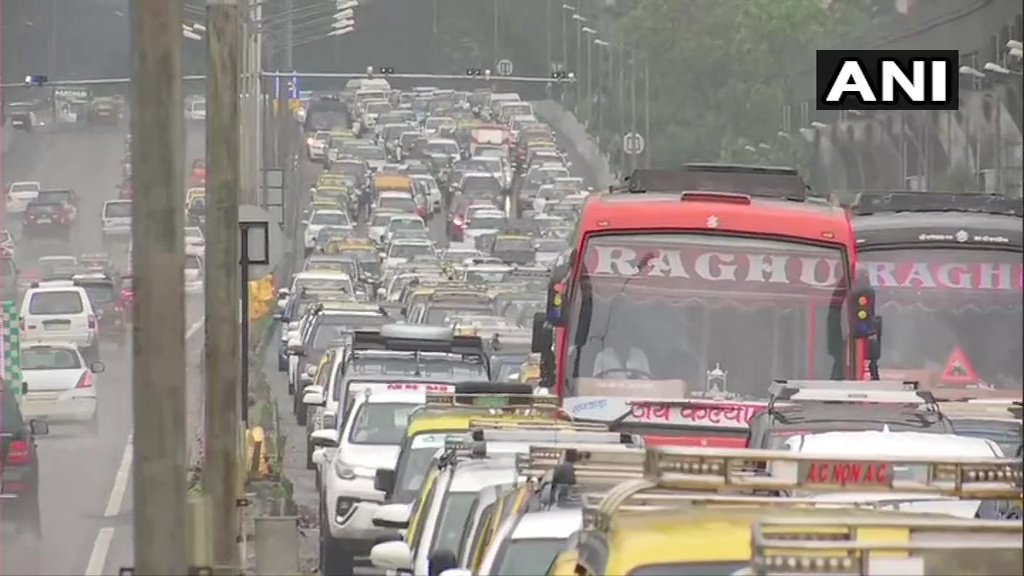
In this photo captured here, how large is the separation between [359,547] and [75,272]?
84.3ft

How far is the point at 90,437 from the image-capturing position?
1209 inches

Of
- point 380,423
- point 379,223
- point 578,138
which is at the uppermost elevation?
point 578,138

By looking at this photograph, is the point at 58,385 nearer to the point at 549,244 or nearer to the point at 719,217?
the point at 719,217

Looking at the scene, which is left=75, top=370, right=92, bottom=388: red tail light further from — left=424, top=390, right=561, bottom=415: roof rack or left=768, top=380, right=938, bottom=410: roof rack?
left=768, top=380, right=938, bottom=410: roof rack

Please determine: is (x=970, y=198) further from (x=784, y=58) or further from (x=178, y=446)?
(x=784, y=58)

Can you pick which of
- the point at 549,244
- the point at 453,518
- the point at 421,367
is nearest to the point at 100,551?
the point at 421,367

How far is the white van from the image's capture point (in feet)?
126

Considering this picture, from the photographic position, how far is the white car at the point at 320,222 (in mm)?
73688

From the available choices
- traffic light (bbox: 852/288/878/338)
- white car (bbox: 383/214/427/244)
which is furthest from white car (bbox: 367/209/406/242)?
traffic light (bbox: 852/288/878/338)

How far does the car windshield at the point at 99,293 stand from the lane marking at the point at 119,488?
42.2 feet

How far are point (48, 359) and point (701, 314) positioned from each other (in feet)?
45.6

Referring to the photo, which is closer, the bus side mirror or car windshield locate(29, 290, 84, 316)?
the bus side mirror

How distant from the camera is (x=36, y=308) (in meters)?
39.6

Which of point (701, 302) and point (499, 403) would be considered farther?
point (701, 302)
